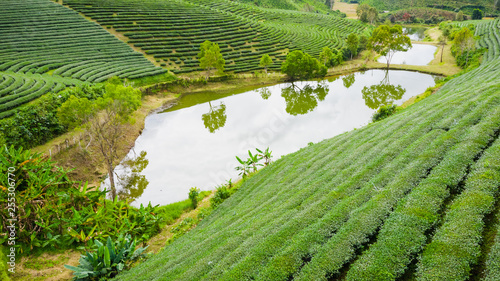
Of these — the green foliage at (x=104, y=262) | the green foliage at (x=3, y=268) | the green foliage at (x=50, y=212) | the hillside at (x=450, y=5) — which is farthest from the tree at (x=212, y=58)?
the hillside at (x=450, y=5)

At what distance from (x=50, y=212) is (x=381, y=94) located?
44.3 metres

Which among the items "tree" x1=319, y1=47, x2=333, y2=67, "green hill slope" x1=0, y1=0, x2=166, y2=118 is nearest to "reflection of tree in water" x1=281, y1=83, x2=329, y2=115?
"tree" x1=319, y1=47, x2=333, y2=67

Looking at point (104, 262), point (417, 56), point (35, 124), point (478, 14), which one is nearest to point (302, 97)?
point (35, 124)

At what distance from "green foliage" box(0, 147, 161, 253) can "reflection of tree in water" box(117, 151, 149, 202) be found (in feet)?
22.7

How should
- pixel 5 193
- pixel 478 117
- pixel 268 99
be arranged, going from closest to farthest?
pixel 5 193 → pixel 478 117 → pixel 268 99

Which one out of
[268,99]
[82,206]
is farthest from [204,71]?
[82,206]

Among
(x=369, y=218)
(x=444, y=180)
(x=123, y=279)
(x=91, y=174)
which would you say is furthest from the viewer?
(x=91, y=174)

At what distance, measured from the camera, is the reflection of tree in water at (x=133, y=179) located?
2185cm

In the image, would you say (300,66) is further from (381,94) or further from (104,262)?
(104,262)

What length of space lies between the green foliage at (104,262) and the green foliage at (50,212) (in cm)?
223

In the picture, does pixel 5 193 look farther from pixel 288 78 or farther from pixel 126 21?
pixel 126 21

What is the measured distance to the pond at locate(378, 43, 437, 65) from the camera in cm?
5995

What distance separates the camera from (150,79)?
4353cm

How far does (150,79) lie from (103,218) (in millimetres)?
34341
